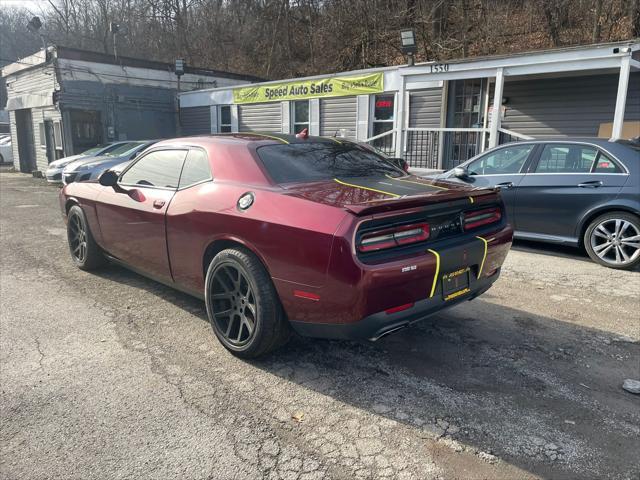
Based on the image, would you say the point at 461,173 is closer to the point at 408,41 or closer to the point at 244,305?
the point at 244,305

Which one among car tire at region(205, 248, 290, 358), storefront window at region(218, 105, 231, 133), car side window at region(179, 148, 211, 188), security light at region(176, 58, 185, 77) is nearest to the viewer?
car tire at region(205, 248, 290, 358)

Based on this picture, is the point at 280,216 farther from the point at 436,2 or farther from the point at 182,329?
the point at 436,2

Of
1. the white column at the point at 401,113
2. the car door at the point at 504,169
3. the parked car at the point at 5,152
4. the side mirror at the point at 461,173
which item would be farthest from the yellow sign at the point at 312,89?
the parked car at the point at 5,152

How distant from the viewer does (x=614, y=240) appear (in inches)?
231

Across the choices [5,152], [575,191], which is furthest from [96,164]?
[5,152]

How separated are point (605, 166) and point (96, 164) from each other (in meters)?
11.6

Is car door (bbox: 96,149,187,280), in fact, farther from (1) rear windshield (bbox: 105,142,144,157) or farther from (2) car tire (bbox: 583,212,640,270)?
(1) rear windshield (bbox: 105,142,144,157)

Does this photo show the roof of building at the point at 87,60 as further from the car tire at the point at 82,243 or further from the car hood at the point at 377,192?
the car hood at the point at 377,192

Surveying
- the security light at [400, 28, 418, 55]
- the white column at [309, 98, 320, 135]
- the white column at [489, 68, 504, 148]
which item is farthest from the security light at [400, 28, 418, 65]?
the white column at [309, 98, 320, 135]

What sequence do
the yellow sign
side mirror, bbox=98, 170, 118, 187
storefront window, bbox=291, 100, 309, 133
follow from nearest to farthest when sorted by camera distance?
side mirror, bbox=98, 170, 118, 187 → the yellow sign → storefront window, bbox=291, 100, 309, 133

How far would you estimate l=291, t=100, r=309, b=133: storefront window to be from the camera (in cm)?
1528

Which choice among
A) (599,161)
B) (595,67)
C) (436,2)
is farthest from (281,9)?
(599,161)

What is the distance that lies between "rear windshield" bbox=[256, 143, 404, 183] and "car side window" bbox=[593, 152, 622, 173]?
10.7 feet

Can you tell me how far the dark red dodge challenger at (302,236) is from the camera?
9.25 feet
